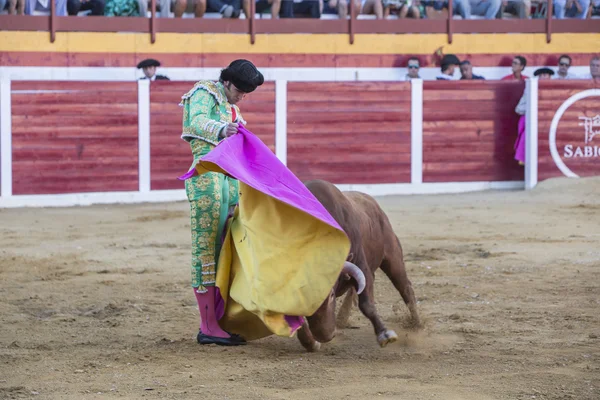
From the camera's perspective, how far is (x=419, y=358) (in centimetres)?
336

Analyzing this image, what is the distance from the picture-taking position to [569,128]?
Answer: 9.59 metres

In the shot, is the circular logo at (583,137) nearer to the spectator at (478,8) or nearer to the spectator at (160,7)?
the spectator at (478,8)

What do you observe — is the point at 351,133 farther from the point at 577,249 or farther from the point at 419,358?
the point at 419,358

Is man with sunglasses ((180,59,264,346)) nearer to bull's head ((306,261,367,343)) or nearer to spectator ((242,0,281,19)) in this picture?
bull's head ((306,261,367,343))

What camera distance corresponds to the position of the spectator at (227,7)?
33.3 feet

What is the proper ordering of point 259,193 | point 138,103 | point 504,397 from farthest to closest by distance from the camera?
1. point 138,103
2. point 259,193
3. point 504,397

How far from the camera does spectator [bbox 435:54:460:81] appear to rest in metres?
10.1

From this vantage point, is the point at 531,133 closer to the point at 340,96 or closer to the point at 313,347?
A: the point at 340,96

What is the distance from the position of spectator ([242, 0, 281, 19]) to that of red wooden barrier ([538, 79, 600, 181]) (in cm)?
275

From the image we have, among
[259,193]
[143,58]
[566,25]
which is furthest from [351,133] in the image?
[259,193]

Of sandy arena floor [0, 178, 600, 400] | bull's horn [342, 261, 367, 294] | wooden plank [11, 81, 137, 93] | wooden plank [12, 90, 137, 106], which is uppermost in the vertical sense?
wooden plank [11, 81, 137, 93]

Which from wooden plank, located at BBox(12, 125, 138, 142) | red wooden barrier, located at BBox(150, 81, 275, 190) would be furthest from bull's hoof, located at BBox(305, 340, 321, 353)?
wooden plank, located at BBox(12, 125, 138, 142)

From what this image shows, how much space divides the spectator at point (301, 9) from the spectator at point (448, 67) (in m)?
1.41

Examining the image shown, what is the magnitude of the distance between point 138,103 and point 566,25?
196 inches
